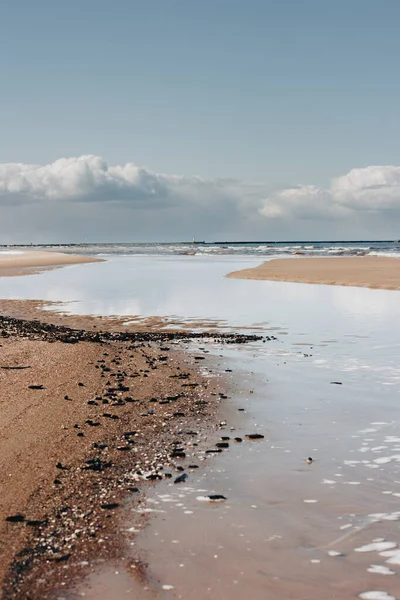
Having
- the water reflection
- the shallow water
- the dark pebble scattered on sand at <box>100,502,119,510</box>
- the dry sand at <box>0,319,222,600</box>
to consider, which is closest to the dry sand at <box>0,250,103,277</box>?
the water reflection

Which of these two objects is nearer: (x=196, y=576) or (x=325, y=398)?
(x=196, y=576)

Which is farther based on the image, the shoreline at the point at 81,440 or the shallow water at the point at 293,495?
the shoreline at the point at 81,440

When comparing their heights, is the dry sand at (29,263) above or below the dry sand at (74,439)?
above

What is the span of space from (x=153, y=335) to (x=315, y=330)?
585 cm

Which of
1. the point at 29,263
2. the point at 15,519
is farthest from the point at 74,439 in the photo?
the point at 29,263

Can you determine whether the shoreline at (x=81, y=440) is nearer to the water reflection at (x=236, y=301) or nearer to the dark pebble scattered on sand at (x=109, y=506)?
the dark pebble scattered on sand at (x=109, y=506)

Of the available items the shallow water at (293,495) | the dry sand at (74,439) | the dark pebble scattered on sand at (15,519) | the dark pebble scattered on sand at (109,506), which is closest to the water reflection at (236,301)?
the shallow water at (293,495)

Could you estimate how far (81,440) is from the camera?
9836mm

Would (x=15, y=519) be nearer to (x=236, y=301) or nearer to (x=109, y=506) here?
(x=109, y=506)

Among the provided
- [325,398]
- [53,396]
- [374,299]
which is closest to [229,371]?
[325,398]

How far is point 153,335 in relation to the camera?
2122 centimetres

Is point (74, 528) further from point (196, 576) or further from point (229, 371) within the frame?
point (229, 371)

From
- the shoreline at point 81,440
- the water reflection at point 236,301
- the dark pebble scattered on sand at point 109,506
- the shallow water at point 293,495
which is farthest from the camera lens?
the water reflection at point 236,301

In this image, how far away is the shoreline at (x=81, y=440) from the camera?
20.3 feet
